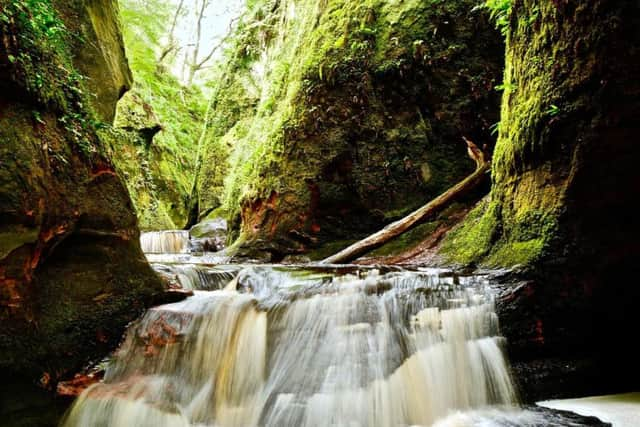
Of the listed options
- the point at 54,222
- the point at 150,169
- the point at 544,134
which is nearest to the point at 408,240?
the point at 544,134

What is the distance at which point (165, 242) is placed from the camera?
32.5 feet

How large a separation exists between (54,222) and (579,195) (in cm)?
425

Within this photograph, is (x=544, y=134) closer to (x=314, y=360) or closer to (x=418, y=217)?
(x=418, y=217)

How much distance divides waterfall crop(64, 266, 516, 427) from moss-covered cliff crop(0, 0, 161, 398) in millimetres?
336

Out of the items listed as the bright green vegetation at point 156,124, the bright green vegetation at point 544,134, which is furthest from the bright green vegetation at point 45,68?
the bright green vegetation at point 156,124

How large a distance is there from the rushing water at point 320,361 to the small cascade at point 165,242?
6751 mm

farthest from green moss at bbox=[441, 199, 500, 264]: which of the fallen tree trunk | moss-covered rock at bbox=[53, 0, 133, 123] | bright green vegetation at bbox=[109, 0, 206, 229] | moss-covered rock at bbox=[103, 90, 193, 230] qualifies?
bright green vegetation at bbox=[109, 0, 206, 229]

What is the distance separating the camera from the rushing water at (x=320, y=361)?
109 inches

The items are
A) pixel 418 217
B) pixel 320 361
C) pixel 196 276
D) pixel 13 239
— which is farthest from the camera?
pixel 418 217

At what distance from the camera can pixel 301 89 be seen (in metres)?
7.39

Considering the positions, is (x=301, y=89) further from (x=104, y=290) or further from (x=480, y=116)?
(x=104, y=290)

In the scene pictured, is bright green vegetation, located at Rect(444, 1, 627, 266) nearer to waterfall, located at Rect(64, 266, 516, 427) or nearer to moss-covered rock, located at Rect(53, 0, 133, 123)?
waterfall, located at Rect(64, 266, 516, 427)

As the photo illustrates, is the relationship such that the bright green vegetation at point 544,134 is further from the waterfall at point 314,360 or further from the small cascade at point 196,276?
the small cascade at point 196,276

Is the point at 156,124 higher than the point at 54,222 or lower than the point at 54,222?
higher
